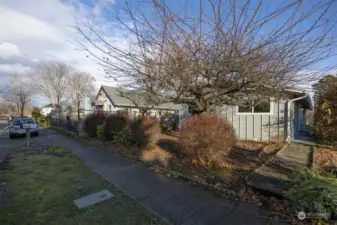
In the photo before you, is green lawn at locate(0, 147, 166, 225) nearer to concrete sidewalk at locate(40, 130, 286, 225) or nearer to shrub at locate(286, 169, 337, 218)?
concrete sidewalk at locate(40, 130, 286, 225)

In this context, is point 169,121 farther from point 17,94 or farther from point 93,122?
point 17,94

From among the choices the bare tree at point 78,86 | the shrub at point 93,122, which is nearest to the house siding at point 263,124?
the shrub at point 93,122

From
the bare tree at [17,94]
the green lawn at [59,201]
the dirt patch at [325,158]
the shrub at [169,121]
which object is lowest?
the green lawn at [59,201]

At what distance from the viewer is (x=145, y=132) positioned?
286 inches

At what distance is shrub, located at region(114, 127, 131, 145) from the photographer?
316 inches

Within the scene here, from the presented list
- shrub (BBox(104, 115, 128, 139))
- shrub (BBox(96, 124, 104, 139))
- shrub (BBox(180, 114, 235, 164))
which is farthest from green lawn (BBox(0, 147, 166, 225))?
shrub (BBox(96, 124, 104, 139))

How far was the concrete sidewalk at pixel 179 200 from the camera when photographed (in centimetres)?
277

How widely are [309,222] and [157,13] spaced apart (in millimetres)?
4446

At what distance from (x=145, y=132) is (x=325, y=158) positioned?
700 centimetres

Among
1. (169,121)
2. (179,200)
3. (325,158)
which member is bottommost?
(179,200)

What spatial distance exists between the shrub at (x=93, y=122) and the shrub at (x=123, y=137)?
99.2 inches

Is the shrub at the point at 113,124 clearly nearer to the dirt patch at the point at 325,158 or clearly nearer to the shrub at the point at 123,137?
the shrub at the point at 123,137

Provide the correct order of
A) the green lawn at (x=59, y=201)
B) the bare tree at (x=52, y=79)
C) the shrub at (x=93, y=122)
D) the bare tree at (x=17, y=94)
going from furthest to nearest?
the bare tree at (x=17, y=94) → the bare tree at (x=52, y=79) → the shrub at (x=93, y=122) → the green lawn at (x=59, y=201)

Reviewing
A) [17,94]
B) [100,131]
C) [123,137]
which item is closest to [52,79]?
[17,94]
